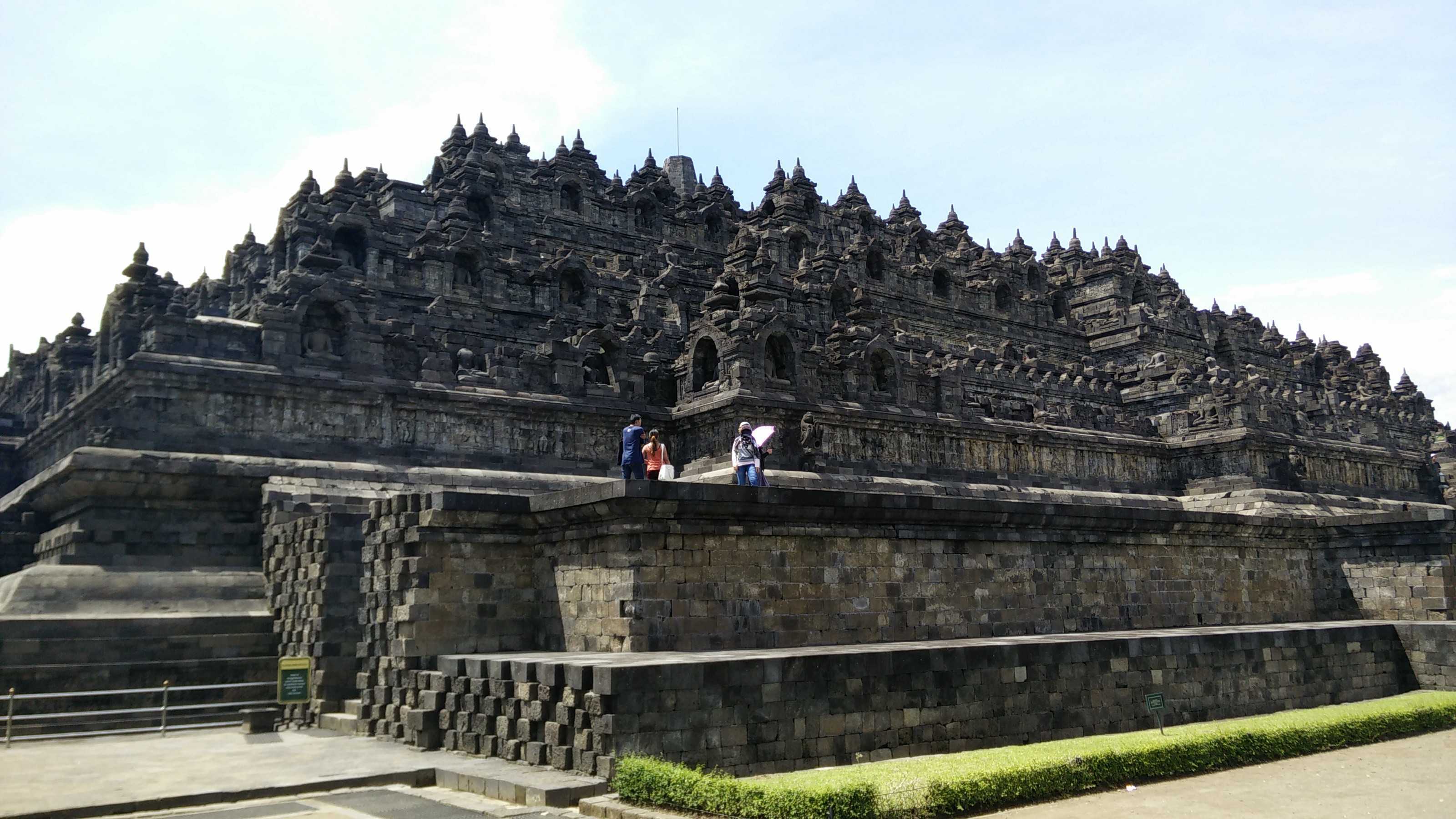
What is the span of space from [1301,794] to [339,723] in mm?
13680

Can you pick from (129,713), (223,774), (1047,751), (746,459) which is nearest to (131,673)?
(129,713)

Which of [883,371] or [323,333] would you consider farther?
[883,371]

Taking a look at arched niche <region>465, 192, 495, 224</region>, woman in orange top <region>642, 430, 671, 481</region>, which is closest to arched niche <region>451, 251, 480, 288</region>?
arched niche <region>465, 192, 495, 224</region>

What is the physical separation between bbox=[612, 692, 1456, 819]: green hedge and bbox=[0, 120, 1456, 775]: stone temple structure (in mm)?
1248

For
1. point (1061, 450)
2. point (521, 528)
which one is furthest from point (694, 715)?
point (1061, 450)

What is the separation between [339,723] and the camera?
1850 cm

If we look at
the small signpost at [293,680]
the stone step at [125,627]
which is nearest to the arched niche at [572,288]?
the stone step at [125,627]

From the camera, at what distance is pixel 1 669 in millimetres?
18609

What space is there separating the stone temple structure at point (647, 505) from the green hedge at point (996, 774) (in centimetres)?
125

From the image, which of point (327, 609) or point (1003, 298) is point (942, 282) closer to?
point (1003, 298)

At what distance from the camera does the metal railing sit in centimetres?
1784

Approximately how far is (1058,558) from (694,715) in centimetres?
1048

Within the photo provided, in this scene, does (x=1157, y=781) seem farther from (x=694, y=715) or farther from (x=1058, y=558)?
(x=1058, y=558)

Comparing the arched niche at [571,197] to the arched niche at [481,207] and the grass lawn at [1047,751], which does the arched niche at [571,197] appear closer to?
the arched niche at [481,207]
